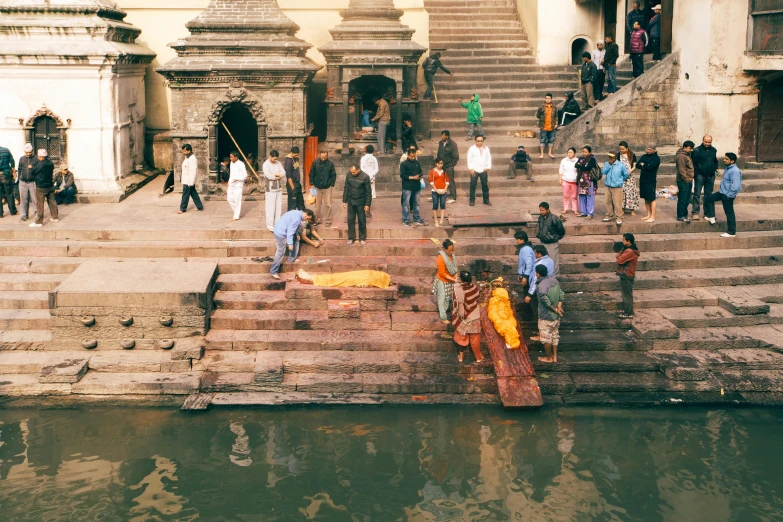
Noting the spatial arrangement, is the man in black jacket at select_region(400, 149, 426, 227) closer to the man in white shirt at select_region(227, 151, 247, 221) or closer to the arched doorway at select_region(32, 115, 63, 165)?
the man in white shirt at select_region(227, 151, 247, 221)

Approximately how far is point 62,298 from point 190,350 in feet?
6.24

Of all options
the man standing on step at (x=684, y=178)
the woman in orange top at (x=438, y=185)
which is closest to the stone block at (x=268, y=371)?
the woman in orange top at (x=438, y=185)

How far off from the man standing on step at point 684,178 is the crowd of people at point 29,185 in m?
10.5

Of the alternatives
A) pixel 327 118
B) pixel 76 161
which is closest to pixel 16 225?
pixel 76 161

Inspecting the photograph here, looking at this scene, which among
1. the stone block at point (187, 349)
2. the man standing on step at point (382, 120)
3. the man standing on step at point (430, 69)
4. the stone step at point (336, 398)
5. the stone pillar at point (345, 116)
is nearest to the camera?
the stone step at point (336, 398)

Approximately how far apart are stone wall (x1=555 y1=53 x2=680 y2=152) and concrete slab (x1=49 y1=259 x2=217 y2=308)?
9.10m

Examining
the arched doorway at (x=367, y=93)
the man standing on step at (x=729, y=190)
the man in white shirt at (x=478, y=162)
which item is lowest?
the man standing on step at (x=729, y=190)

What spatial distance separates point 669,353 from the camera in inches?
539

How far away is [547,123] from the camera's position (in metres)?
20.0

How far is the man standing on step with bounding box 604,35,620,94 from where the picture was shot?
69.8 ft

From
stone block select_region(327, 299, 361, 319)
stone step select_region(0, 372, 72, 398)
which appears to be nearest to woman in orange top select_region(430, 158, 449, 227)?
stone block select_region(327, 299, 361, 319)

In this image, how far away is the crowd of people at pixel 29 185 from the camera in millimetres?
16766

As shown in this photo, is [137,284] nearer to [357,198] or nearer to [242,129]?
[357,198]

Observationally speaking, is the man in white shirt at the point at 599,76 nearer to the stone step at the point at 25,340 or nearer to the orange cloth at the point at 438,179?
the orange cloth at the point at 438,179
